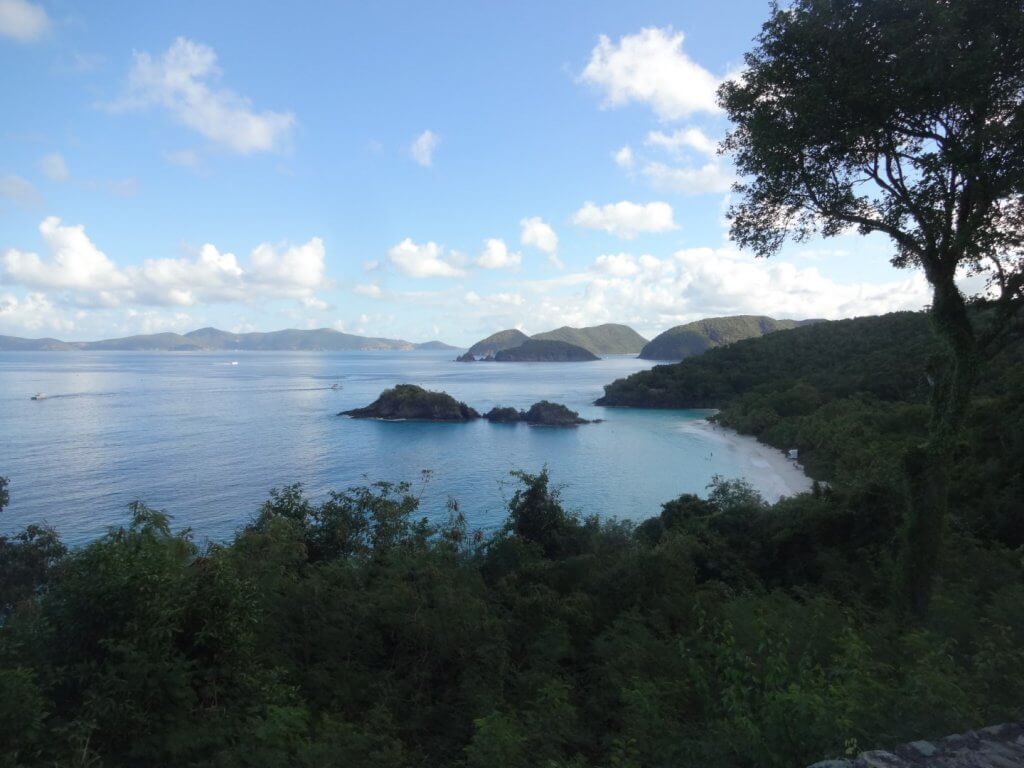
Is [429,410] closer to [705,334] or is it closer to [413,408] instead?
[413,408]

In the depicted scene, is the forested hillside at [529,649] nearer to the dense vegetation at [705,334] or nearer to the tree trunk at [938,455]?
the tree trunk at [938,455]

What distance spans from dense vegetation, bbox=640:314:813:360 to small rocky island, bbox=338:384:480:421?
109827mm

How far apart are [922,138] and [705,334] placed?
170 meters

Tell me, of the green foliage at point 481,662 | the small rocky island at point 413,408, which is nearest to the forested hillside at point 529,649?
the green foliage at point 481,662

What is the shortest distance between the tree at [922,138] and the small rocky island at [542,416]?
172 ft

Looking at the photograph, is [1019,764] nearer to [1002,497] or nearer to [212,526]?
[1002,497]

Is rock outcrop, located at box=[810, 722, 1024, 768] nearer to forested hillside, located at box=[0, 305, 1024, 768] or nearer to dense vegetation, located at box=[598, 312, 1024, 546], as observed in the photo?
forested hillside, located at box=[0, 305, 1024, 768]

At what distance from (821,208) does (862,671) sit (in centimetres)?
591

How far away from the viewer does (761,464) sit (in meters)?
40.0

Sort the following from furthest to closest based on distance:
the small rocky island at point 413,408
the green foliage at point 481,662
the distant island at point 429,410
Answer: the small rocky island at point 413,408 → the distant island at point 429,410 → the green foliage at point 481,662

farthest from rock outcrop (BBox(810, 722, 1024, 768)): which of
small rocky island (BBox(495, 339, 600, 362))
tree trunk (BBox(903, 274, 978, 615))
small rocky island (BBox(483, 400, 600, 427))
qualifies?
small rocky island (BBox(495, 339, 600, 362))

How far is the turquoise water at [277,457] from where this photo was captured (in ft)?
96.5

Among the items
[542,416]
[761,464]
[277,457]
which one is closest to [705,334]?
[542,416]

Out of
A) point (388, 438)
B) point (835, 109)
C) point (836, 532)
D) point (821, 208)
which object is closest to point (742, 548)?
point (836, 532)
